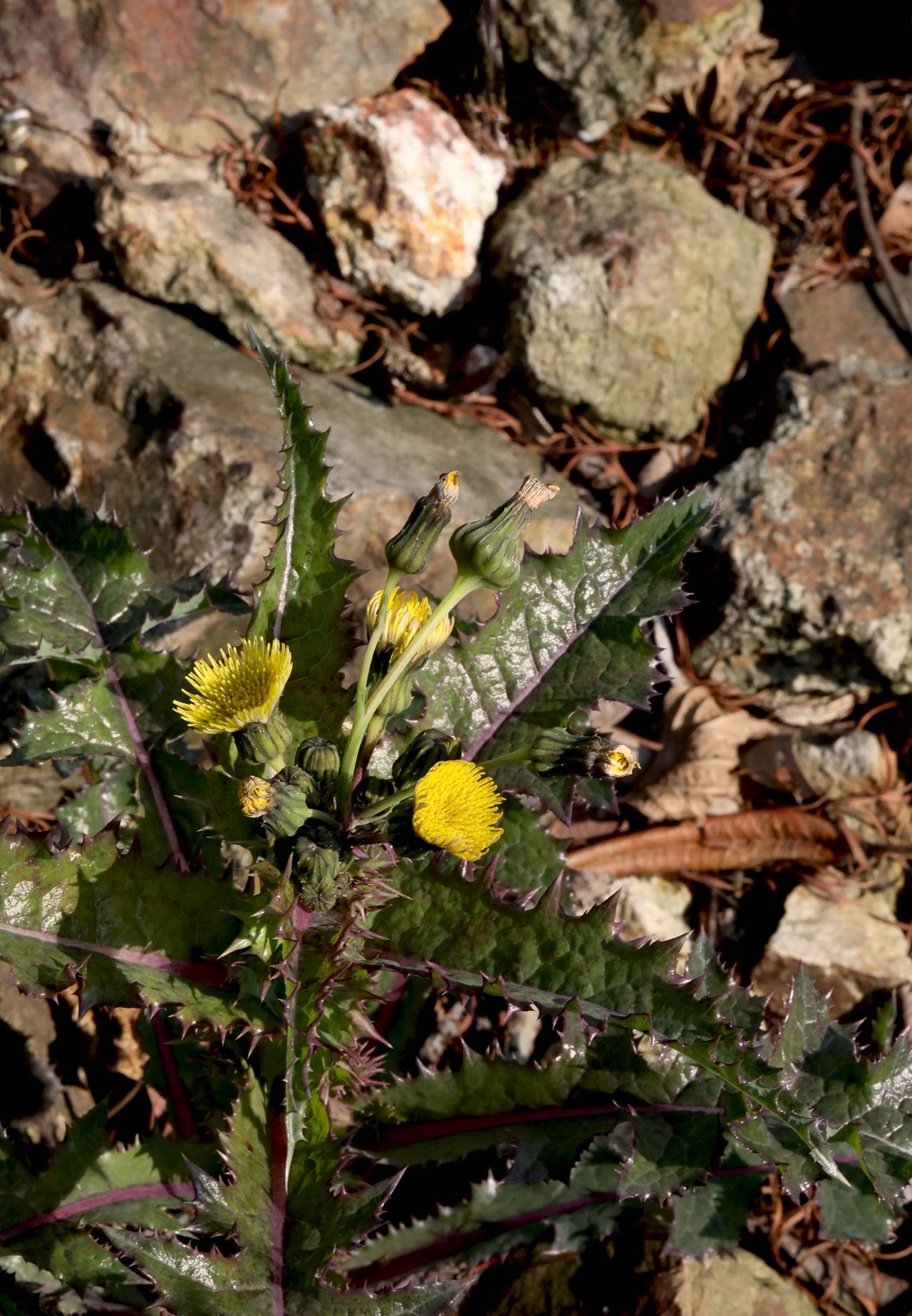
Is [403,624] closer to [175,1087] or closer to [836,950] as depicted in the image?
[175,1087]

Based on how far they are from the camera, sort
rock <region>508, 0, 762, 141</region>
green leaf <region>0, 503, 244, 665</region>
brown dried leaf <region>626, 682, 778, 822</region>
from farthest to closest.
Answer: rock <region>508, 0, 762, 141</region>
brown dried leaf <region>626, 682, 778, 822</region>
green leaf <region>0, 503, 244, 665</region>

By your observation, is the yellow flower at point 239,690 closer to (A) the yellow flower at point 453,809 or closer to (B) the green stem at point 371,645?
(B) the green stem at point 371,645

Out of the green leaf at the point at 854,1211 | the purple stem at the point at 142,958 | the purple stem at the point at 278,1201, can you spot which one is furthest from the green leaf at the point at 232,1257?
the green leaf at the point at 854,1211

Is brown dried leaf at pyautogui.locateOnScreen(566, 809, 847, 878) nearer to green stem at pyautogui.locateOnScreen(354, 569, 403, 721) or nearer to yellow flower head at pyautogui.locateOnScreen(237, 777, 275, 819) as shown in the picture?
green stem at pyautogui.locateOnScreen(354, 569, 403, 721)

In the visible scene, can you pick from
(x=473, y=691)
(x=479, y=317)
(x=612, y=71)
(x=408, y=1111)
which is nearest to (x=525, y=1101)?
(x=408, y=1111)

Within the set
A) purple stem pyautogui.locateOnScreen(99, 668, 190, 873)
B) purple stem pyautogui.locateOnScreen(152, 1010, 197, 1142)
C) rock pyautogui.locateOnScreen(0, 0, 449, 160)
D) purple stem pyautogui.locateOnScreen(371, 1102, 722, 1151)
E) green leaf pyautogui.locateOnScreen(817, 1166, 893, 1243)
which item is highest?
rock pyautogui.locateOnScreen(0, 0, 449, 160)

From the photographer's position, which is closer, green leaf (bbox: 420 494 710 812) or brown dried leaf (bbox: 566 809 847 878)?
green leaf (bbox: 420 494 710 812)

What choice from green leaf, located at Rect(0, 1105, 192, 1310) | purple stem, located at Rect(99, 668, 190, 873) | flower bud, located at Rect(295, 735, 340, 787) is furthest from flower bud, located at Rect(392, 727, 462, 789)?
green leaf, located at Rect(0, 1105, 192, 1310)
